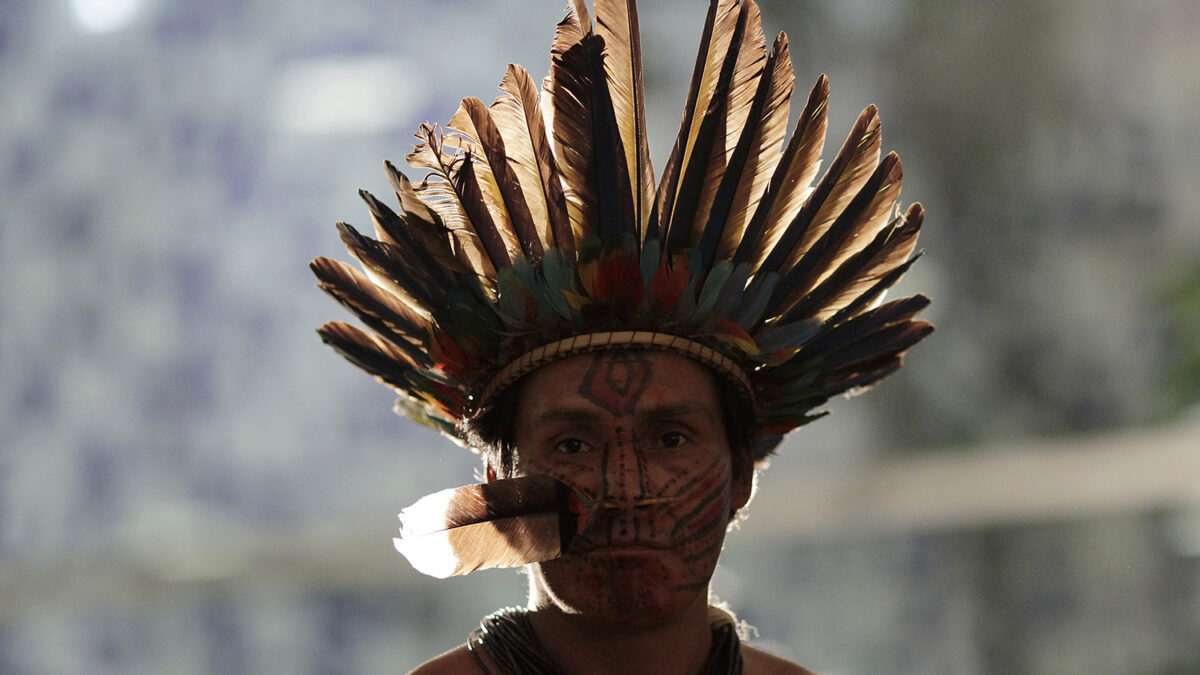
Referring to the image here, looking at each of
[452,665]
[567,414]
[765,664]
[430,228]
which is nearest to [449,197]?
[430,228]

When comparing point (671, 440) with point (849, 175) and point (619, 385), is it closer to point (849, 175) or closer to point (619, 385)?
point (619, 385)

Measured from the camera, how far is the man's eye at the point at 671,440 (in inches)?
71.8

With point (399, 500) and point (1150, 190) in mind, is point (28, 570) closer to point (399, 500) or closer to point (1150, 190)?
Answer: point (399, 500)

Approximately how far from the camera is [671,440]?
183 cm

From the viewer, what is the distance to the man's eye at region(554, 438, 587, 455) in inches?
70.7

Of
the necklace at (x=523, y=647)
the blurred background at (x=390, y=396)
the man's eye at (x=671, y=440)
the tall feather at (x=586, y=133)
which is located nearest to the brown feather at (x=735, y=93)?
the tall feather at (x=586, y=133)

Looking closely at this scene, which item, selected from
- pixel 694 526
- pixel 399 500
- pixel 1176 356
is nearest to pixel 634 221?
pixel 694 526

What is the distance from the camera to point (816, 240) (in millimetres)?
2010

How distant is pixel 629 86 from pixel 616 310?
1.26 feet

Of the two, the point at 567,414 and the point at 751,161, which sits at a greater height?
the point at 751,161

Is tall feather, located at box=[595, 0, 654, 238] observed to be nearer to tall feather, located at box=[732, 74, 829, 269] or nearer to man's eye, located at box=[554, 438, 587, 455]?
tall feather, located at box=[732, 74, 829, 269]

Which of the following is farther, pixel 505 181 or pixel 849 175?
pixel 849 175

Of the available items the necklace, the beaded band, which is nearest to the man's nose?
the beaded band

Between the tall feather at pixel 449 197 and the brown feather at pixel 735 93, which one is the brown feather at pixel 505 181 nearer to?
the tall feather at pixel 449 197
